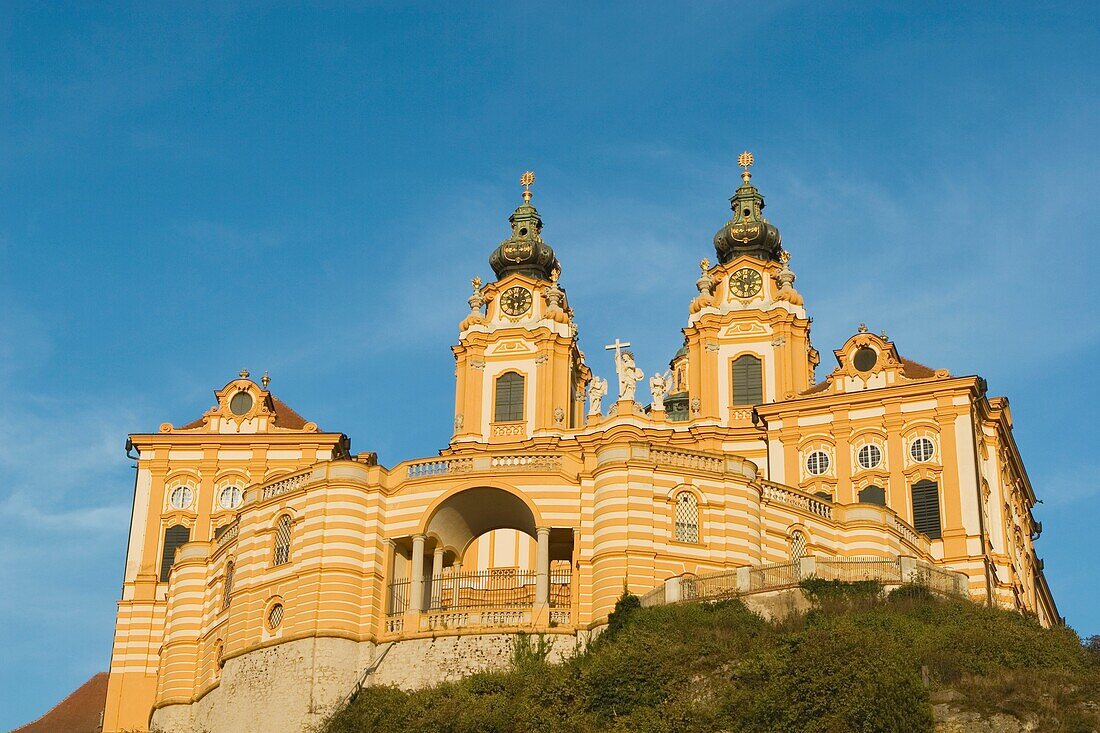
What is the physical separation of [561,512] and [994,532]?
20.6 meters

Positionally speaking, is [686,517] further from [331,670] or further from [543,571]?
[331,670]

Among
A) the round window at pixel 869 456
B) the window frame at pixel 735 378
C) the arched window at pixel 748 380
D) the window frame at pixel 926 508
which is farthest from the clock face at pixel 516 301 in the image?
the window frame at pixel 926 508

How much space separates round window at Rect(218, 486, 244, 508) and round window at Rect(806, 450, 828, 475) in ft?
73.9

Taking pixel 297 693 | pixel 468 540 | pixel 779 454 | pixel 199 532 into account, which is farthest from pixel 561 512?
pixel 199 532

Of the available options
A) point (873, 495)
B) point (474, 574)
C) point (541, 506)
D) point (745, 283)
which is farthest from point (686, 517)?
point (745, 283)

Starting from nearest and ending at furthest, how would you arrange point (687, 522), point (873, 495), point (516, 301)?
point (687, 522), point (873, 495), point (516, 301)

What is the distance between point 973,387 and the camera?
64938mm

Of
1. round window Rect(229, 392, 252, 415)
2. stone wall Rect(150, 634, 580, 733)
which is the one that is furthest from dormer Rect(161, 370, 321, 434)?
stone wall Rect(150, 634, 580, 733)

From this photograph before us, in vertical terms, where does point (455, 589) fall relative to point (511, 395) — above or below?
below

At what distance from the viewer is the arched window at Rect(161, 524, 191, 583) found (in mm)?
68375

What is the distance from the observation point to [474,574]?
53219mm

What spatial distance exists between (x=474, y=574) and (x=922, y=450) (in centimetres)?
2044

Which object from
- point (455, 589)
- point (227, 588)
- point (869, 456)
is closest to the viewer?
point (455, 589)

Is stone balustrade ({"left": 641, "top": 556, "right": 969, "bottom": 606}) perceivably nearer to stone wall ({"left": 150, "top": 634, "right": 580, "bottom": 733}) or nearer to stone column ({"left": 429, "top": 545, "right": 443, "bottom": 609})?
stone wall ({"left": 150, "top": 634, "right": 580, "bottom": 733})
